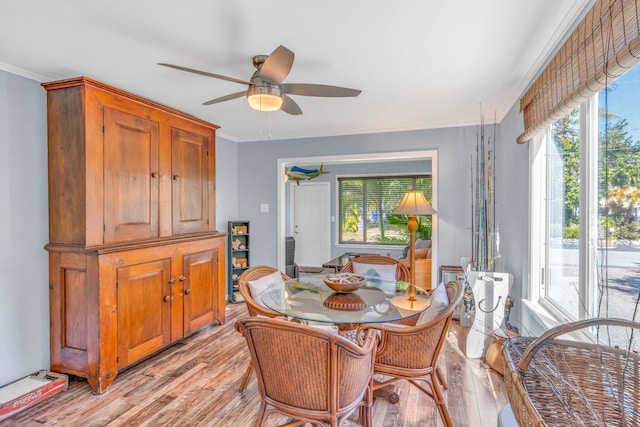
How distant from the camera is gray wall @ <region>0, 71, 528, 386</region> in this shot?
94.5 inches

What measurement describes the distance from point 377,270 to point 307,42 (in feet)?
6.45

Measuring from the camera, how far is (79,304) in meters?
2.47

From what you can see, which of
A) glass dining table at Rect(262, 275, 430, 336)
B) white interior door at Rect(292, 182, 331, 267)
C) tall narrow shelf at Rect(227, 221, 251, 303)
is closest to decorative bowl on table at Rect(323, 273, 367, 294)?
glass dining table at Rect(262, 275, 430, 336)

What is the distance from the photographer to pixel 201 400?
2.31 m

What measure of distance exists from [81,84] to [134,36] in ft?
2.40

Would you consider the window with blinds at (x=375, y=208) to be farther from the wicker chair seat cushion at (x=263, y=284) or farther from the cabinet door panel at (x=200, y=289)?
the wicker chair seat cushion at (x=263, y=284)

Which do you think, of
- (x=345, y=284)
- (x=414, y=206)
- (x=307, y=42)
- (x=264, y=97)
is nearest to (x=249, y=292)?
(x=345, y=284)

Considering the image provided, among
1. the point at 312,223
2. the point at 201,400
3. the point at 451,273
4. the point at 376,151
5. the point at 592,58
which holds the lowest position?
the point at 201,400

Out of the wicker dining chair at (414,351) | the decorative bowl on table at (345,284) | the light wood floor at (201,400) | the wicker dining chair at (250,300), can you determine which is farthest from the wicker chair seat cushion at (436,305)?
the wicker dining chair at (250,300)

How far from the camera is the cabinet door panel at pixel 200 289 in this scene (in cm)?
A: 322

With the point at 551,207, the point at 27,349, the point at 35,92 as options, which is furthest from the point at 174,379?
the point at 551,207

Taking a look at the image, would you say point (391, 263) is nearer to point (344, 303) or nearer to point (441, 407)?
point (344, 303)

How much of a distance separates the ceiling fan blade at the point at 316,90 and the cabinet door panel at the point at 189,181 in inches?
60.8

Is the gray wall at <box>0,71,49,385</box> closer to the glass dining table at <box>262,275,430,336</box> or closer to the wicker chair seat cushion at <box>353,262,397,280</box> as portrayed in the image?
the glass dining table at <box>262,275,430,336</box>
